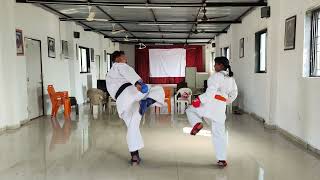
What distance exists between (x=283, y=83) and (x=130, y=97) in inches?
126

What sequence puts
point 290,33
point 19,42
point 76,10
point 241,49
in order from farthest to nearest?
point 241,49, point 76,10, point 19,42, point 290,33

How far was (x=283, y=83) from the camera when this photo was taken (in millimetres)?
5895

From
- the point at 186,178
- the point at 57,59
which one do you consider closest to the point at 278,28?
the point at 186,178

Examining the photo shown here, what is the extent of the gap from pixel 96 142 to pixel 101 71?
10.7 m

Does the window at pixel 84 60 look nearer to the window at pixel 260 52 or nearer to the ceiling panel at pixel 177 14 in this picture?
the ceiling panel at pixel 177 14

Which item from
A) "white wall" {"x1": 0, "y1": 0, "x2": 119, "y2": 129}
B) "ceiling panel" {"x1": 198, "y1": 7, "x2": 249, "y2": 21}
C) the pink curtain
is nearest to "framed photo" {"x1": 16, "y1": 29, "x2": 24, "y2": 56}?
"white wall" {"x1": 0, "y1": 0, "x2": 119, "y2": 129}

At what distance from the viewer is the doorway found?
7.67 m

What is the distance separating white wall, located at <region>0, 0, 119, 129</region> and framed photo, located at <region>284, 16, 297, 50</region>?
5.29m

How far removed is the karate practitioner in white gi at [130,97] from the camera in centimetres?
413

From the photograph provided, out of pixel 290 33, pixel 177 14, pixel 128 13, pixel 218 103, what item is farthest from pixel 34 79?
pixel 290 33

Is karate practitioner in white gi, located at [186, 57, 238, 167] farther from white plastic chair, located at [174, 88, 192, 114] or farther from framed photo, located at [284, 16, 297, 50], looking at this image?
white plastic chair, located at [174, 88, 192, 114]

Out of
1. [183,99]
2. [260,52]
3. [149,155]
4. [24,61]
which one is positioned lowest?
[149,155]

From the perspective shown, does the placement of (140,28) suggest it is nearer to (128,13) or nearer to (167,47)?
(128,13)

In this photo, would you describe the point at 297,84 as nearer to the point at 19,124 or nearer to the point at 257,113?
the point at 257,113
